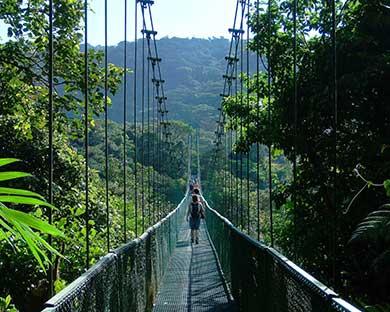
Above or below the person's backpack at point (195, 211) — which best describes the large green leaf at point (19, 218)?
above

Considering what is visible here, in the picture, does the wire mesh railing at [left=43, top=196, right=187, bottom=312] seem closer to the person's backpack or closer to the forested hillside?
the person's backpack

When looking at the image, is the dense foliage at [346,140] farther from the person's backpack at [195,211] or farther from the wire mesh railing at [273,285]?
the person's backpack at [195,211]

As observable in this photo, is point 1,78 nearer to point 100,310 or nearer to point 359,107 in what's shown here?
point 359,107

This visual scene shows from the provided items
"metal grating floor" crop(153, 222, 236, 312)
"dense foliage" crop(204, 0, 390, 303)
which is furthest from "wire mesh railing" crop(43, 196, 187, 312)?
"dense foliage" crop(204, 0, 390, 303)

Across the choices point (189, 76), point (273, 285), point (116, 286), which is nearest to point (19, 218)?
point (273, 285)

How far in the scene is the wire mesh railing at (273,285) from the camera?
1.71 meters

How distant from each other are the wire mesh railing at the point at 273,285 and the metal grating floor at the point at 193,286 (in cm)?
76

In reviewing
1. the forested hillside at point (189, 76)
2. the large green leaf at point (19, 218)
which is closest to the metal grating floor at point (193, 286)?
the large green leaf at point (19, 218)

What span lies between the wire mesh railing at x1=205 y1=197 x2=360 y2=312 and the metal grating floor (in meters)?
0.76

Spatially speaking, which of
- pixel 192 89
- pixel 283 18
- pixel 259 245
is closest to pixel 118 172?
pixel 283 18

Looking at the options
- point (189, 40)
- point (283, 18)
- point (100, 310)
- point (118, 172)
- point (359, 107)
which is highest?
point (189, 40)

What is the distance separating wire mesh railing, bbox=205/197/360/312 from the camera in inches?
67.4

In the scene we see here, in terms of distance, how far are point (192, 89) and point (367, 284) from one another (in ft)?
271

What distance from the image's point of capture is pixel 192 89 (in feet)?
288
